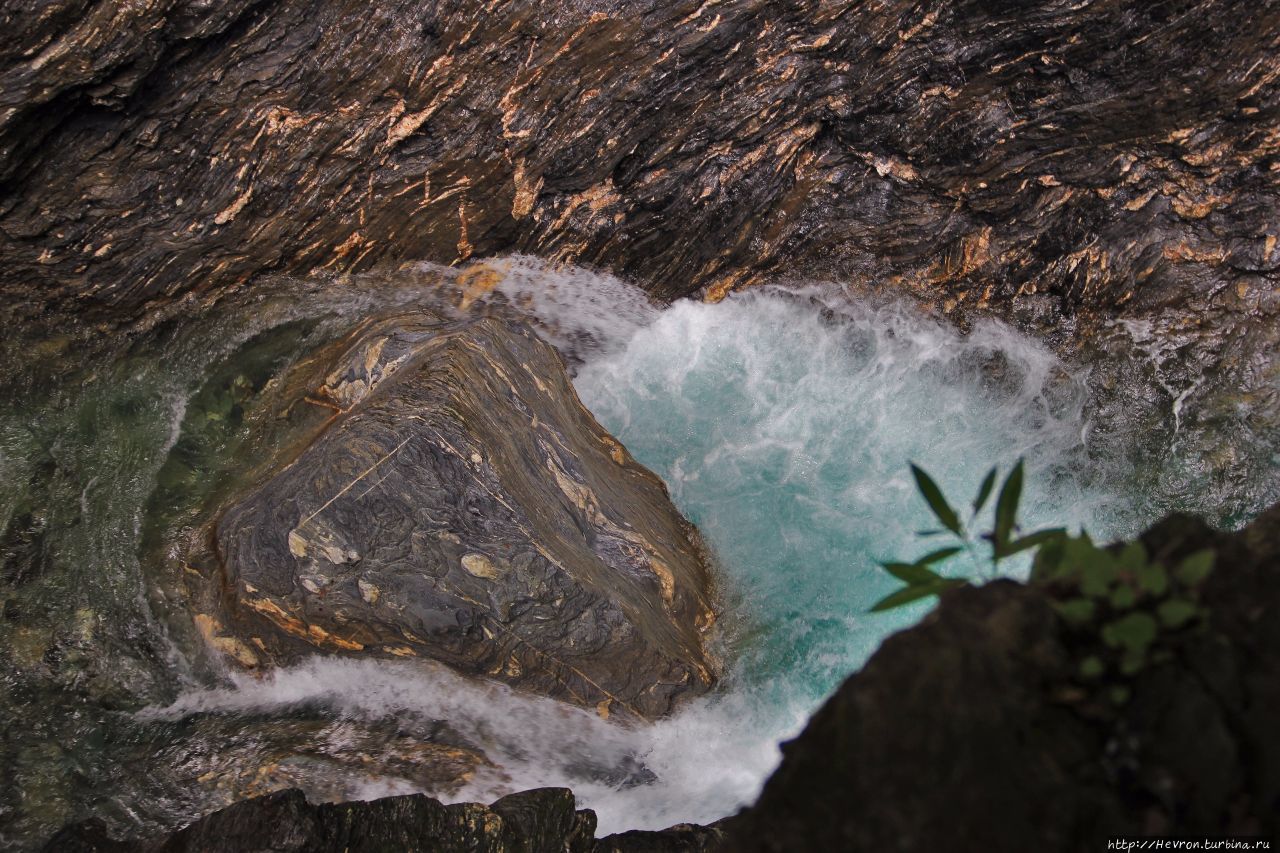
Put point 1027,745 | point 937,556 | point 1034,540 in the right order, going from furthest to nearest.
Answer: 1. point 937,556
2. point 1034,540
3. point 1027,745

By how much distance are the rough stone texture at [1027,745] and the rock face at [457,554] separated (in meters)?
3.25

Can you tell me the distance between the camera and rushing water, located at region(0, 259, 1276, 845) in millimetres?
5848

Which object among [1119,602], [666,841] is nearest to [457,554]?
[666,841]

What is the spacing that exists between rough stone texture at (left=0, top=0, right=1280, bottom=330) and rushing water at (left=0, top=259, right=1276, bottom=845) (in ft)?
1.51

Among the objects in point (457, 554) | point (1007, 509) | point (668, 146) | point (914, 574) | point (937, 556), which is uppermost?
point (668, 146)

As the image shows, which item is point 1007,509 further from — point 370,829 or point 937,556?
point 370,829

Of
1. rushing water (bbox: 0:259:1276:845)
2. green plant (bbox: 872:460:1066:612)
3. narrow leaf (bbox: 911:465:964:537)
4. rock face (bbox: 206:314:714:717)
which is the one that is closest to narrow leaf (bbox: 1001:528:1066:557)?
green plant (bbox: 872:460:1066:612)

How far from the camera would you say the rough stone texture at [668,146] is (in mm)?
6191

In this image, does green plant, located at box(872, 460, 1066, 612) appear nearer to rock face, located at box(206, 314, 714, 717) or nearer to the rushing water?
rock face, located at box(206, 314, 714, 717)

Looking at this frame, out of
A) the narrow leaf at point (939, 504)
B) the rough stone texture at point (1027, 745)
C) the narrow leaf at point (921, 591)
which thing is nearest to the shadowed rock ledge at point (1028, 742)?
the rough stone texture at point (1027, 745)

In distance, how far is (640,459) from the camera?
7.47m

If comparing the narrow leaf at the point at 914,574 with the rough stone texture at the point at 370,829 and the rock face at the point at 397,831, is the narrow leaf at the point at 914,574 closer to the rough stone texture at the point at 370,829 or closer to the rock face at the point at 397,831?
the rock face at the point at 397,831

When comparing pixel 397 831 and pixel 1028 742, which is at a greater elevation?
pixel 1028 742

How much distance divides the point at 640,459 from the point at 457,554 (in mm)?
2102
